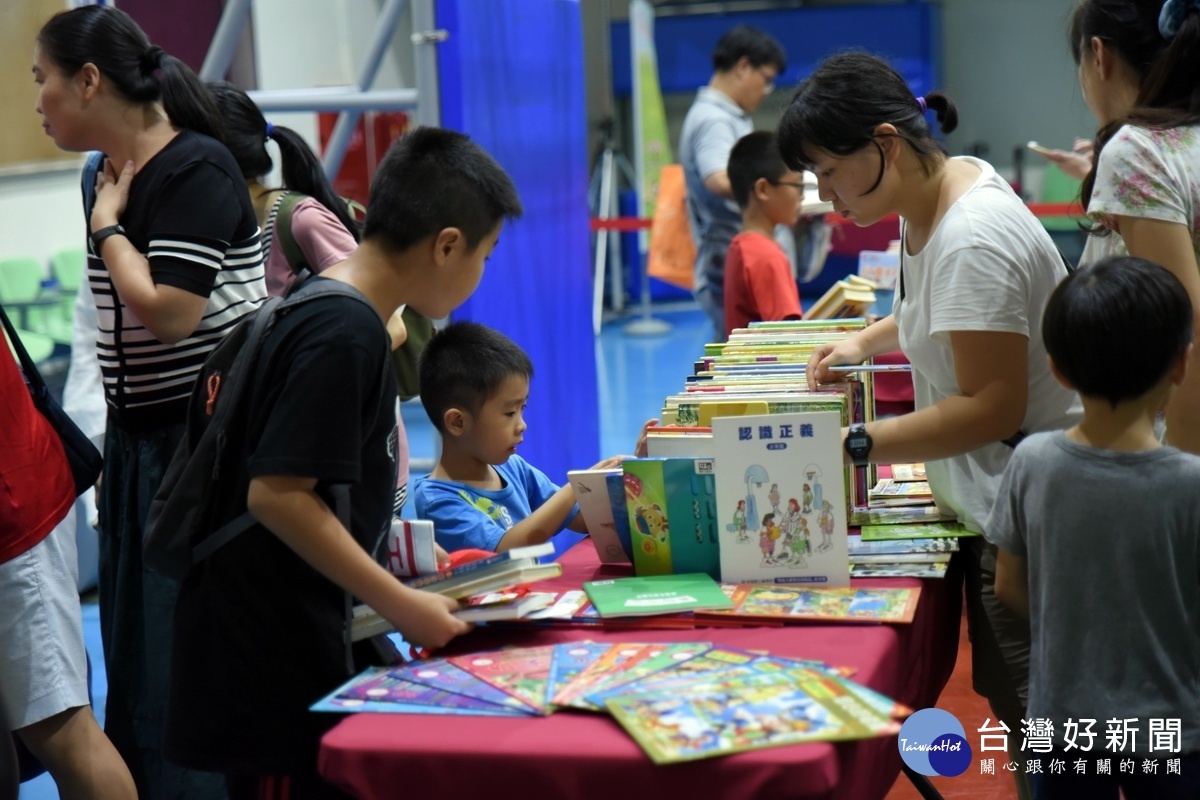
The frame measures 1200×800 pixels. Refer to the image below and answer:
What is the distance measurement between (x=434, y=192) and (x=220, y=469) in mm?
461

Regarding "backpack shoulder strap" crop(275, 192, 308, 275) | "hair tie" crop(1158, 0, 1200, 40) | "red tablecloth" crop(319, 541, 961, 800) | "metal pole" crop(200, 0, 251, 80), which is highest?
"metal pole" crop(200, 0, 251, 80)

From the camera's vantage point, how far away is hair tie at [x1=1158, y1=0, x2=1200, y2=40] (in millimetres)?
1979

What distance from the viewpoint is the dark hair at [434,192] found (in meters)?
1.71

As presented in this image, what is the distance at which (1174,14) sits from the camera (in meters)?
1.98

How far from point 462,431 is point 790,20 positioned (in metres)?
9.47

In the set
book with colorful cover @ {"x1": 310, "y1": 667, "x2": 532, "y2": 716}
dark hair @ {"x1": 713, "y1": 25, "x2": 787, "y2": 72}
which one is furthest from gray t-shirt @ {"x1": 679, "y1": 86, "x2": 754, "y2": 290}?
book with colorful cover @ {"x1": 310, "y1": 667, "x2": 532, "y2": 716}

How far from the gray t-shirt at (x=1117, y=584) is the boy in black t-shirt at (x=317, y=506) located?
0.79 m

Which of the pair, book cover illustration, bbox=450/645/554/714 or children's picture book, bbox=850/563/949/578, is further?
children's picture book, bbox=850/563/949/578

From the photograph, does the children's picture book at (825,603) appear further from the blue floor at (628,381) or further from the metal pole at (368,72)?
the blue floor at (628,381)

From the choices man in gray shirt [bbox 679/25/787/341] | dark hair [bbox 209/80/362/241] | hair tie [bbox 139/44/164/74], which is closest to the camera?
hair tie [bbox 139/44/164/74]

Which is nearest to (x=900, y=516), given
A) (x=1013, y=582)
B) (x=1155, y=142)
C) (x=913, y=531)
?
(x=913, y=531)

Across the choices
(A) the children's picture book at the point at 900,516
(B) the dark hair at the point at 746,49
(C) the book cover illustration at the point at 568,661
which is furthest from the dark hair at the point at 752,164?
(C) the book cover illustration at the point at 568,661

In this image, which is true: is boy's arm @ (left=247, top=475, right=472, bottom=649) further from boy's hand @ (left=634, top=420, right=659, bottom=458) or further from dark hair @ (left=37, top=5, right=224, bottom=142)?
dark hair @ (left=37, top=5, right=224, bottom=142)

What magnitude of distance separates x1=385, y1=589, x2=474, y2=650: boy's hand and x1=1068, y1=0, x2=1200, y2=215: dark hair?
1282 millimetres
